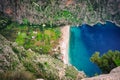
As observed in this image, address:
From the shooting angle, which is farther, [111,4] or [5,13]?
[111,4]

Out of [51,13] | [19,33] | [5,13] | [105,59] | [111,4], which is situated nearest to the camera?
[105,59]

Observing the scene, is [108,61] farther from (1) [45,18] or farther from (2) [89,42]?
(1) [45,18]

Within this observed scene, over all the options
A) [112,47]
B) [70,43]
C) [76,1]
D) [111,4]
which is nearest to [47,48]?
[70,43]

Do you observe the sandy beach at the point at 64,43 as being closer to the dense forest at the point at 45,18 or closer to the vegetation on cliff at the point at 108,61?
the dense forest at the point at 45,18

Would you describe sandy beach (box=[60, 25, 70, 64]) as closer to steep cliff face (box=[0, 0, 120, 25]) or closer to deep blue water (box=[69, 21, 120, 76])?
deep blue water (box=[69, 21, 120, 76])

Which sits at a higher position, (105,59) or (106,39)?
(105,59)

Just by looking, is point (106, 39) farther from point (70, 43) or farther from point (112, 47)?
point (70, 43)

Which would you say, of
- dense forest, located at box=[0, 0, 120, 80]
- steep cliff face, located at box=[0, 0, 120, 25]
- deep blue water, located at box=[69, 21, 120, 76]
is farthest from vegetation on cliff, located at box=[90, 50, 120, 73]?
steep cliff face, located at box=[0, 0, 120, 25]
